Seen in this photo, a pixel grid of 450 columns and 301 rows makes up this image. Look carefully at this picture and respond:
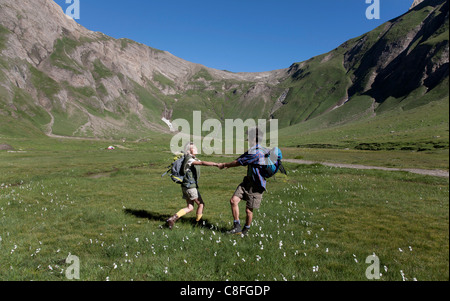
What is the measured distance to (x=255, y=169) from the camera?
10281 mm

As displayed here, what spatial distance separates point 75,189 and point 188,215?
1444cm

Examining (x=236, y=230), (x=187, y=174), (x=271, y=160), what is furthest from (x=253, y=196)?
(x=187, y=174)

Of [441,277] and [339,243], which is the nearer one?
[441,277]

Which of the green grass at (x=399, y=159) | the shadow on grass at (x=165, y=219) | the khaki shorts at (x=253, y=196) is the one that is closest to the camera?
the green grass at (x=399, y=159)

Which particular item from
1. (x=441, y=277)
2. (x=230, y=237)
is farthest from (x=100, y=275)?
(x=441, y=277)

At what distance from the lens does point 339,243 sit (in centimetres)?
912

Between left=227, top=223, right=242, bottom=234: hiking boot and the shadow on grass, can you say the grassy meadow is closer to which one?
the shadow on grass

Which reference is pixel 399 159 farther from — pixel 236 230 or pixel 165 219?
pixel 165 219

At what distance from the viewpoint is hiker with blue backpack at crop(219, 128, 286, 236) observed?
33.0ft

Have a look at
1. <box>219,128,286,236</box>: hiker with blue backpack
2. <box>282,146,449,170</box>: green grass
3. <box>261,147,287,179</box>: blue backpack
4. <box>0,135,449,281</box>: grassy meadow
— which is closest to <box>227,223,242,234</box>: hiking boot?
<box>219,128,286,236</box>: hiker with blue backpack

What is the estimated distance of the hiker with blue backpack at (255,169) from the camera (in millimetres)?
10047

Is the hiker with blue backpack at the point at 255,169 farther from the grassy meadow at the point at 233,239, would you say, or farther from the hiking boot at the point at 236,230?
the grassy meadow at the point at 233,239

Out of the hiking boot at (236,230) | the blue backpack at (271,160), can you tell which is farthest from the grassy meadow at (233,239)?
the blue backpack at (271,160)
